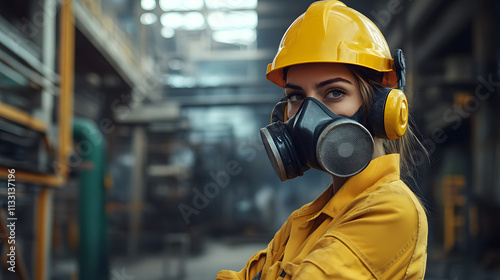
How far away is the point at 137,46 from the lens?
714cm

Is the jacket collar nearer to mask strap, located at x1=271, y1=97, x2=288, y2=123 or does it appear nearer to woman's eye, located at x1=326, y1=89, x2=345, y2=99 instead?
woman's eye, located at x1=326, y1=89, x2=345, y2=99

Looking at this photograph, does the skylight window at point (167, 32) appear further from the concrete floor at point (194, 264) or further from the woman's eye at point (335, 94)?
the woman's eye at point (335, 94)

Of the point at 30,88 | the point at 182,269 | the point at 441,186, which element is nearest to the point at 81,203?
the point at 30,88

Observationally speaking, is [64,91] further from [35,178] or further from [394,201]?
[394,201]

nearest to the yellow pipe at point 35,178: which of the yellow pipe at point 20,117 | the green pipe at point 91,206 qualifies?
the yellow pipe at point 20,117

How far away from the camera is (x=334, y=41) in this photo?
0.98 meters

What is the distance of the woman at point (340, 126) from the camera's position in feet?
2.88

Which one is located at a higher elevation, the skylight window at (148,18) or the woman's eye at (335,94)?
the skylight window at (148,18)

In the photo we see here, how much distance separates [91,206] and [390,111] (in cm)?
442

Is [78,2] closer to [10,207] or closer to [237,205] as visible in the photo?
[10,207]

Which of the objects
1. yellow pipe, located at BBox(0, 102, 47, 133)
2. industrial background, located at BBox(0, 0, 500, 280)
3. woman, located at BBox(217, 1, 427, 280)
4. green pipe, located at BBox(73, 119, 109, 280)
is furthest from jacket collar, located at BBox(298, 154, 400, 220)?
green pipe, located at BBox(73, 119, 109, 280)

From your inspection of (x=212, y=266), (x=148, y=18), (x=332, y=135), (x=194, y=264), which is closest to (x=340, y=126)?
(x=332, y=135)

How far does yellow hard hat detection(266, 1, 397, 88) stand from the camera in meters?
0.98

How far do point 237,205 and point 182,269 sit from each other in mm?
1296
